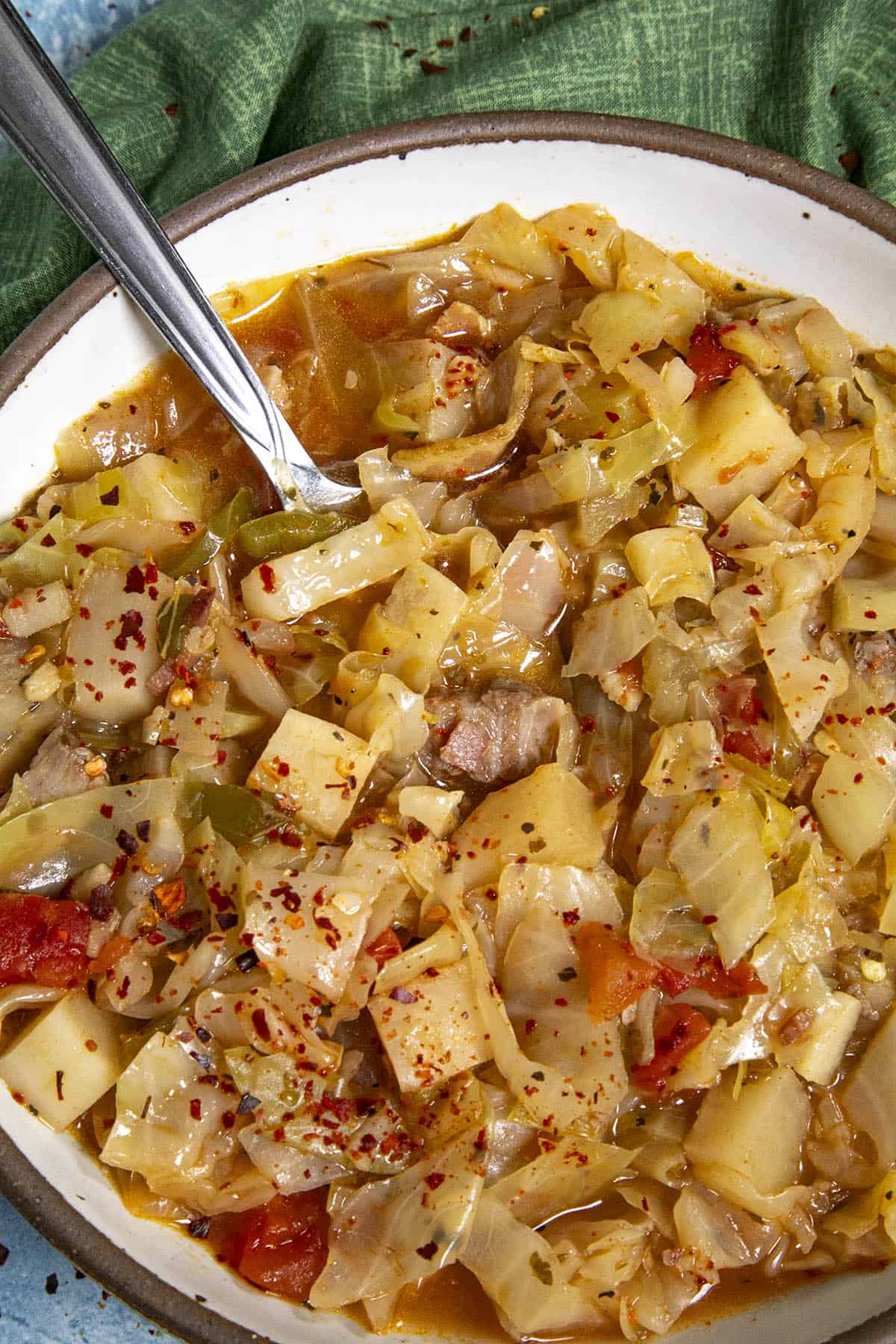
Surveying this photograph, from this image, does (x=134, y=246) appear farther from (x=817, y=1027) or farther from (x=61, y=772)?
(x=817, y=1027)

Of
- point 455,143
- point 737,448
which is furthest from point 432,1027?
point 455,143

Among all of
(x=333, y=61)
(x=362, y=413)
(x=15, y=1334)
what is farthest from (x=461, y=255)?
(x=15, y=1334)

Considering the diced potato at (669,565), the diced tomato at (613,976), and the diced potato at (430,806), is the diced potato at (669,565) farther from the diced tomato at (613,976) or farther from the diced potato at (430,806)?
the diced tomato at (613,976)

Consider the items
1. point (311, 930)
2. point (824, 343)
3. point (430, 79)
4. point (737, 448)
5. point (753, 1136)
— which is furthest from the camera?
point (430, 79)

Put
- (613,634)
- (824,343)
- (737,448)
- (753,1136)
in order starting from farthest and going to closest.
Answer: (824,343) < (737,448) < (613,634) < (753,1136)

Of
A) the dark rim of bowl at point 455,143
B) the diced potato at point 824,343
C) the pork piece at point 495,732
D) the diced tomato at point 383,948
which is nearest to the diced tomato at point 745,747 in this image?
the pork piece at point 495,732
